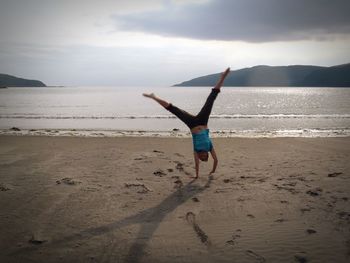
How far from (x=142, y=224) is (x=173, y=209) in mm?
913

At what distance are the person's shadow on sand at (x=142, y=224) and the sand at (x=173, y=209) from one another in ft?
0.07

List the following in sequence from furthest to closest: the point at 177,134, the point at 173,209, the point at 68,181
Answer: the point at 177,134, the point at 68,181, the point at 173,209

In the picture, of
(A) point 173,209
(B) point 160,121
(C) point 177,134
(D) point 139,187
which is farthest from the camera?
(B) point 160,121

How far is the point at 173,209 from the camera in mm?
6742

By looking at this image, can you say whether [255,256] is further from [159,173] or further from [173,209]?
[159,173]

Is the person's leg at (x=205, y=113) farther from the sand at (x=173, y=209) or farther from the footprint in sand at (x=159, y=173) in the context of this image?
the footprint in sand at (x=159, y=173)

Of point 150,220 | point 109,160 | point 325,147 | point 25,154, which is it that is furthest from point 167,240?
point 325,147

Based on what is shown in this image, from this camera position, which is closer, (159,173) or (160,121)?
(159,173)

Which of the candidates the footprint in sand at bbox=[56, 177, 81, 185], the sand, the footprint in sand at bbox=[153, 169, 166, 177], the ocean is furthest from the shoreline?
the footprint in sand at bbox=[56, 177, 81, 185]

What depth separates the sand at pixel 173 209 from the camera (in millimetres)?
5102

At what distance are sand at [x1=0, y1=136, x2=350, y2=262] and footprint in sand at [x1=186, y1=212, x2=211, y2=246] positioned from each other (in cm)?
2

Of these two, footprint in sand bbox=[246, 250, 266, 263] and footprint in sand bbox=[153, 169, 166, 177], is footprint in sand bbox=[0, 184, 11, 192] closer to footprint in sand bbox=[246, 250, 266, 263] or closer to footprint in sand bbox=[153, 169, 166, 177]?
footprint in sand bbox=[153, 169, 166, 177]

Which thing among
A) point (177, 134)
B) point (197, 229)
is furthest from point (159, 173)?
point (177, 134)

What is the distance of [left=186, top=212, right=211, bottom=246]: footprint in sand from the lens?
17.8ft
